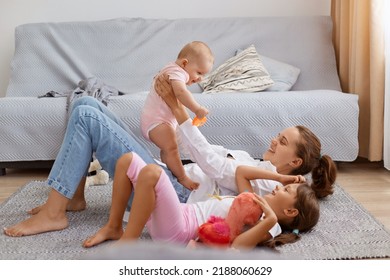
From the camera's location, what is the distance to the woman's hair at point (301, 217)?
175cm

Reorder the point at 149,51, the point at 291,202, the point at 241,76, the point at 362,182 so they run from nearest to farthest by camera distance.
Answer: the point at 291,202 → the point at 362,182 → the point at 241,76 → the point at 149,51

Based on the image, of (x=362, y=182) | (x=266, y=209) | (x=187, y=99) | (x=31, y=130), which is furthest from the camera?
(x=31, y=130)

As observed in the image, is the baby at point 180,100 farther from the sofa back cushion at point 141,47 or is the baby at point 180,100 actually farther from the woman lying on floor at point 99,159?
the sofa back cushion at point 141,47

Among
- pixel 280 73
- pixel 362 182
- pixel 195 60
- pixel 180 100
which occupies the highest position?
pixel 195 60

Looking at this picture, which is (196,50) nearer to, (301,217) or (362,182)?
(301,217)

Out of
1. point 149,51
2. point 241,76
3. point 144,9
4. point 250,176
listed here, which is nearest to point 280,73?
point 241,76

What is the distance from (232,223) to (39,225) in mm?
671

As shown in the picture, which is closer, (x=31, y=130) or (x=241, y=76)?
(x=31, y=130)

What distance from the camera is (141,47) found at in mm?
3736

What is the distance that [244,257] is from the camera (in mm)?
661

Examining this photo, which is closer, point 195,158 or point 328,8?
point 195,158
